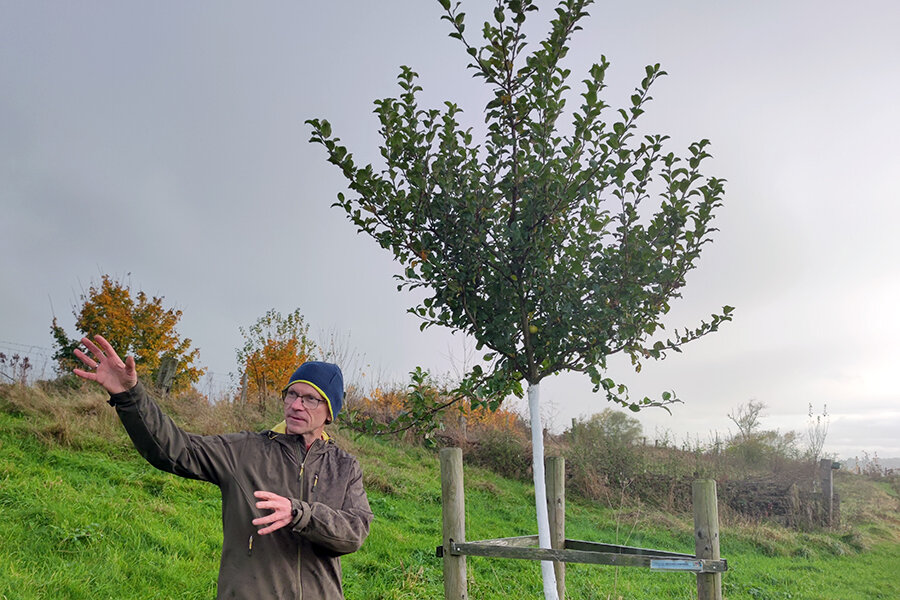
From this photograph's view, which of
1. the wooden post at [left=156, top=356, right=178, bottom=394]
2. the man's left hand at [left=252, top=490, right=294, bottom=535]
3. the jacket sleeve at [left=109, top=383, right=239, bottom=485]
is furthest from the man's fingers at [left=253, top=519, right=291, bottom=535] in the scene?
the wooden post at [left=156, top=356, right=178, bottom=394]

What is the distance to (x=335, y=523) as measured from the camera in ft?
9.70

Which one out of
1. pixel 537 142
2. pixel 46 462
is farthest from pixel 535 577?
pixel 46 462

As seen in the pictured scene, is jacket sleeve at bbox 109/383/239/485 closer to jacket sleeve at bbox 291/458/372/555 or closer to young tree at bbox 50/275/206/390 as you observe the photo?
jacket sleeve at bbox 291/458/372/555

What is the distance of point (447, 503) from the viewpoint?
5531 mm

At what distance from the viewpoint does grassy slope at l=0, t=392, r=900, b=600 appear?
266 inches

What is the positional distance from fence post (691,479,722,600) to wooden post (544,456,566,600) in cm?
130

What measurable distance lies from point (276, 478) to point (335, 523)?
46 centimetres

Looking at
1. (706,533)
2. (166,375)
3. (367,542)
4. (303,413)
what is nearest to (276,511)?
(303,413)

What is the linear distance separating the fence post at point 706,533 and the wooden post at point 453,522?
68.7 inches

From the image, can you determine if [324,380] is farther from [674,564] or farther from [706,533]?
[706,533]

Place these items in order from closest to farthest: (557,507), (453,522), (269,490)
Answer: (269,490), (453,522), (557,507)

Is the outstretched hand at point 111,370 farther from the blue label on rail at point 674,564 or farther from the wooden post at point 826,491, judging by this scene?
the wooden post at point 826,491

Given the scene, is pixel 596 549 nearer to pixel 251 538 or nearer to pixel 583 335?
pixel 583 335

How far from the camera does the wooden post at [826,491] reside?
60.0ft
